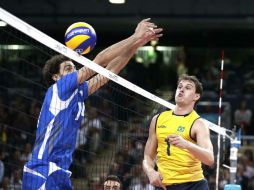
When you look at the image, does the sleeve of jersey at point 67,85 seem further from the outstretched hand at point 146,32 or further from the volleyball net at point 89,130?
the volleyball net at point 89,130

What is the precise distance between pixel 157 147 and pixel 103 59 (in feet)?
3.46

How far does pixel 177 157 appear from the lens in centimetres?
695

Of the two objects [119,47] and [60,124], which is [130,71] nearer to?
[119,47]

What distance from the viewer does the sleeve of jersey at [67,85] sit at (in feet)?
22.1

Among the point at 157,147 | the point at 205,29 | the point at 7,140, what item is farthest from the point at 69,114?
the point at 205,29

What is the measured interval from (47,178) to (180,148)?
130cm

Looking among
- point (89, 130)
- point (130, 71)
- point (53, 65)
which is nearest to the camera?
point (53, 65)

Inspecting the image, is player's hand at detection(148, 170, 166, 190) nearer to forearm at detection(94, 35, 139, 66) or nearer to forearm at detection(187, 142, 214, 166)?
→ forearm at detection(187, 142, 214, 166)

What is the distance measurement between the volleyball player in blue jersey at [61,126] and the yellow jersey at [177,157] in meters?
0.84

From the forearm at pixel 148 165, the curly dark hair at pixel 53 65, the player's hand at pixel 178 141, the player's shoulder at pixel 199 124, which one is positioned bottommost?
the forearm at pixel 148 165

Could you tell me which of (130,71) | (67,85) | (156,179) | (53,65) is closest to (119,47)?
(67,85)

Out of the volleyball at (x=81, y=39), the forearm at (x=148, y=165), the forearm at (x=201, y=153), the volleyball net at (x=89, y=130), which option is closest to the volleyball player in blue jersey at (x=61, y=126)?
the volleyball at (x=81, y=39)

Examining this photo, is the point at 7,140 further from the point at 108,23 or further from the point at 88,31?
the point at 88,31

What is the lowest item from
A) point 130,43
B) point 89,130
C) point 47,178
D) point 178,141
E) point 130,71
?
point 47,178
